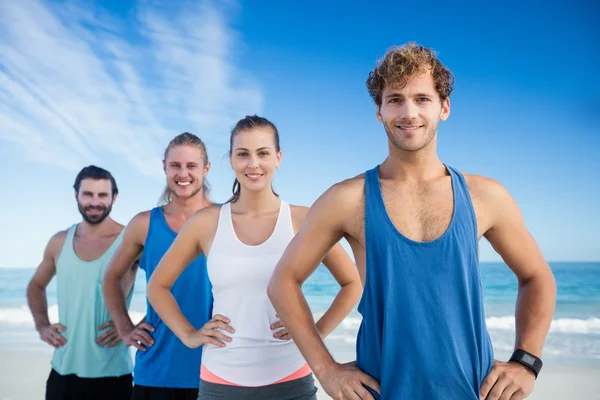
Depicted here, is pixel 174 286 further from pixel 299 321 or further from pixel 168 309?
pixel 299 321

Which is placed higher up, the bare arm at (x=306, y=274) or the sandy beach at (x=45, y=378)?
the bare arm at (x=306, y=274)

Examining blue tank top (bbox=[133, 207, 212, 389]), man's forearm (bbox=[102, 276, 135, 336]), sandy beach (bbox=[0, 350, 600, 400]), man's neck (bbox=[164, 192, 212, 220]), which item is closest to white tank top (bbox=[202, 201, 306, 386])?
blue tank top (bbox=[133, 207, 212, 389])

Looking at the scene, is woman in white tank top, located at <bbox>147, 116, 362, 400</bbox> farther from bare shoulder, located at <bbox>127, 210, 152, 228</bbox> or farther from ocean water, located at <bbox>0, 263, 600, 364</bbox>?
ocean water, located at <bbox>0, 263, 600, 364</bbox>

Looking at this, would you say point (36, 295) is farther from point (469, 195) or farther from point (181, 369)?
point (469, 195)

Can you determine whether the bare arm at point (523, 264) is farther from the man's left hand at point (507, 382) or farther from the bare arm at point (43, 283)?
the bare arm at point (43, 283)

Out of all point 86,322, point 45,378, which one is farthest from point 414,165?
point 45,378

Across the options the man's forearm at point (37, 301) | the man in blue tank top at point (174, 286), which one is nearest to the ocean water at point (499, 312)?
the man's forearm at point (37, 301)

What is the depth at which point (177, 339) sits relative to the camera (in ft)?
10.1

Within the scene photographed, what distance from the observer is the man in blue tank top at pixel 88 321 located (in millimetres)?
3732

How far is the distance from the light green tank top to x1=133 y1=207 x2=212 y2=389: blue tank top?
2.10 feet

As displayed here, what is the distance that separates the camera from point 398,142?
6.48 ft

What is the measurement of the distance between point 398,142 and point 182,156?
5.77 ft

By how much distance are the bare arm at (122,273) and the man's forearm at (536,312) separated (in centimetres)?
212

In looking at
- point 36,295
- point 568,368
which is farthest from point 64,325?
point 568,368
